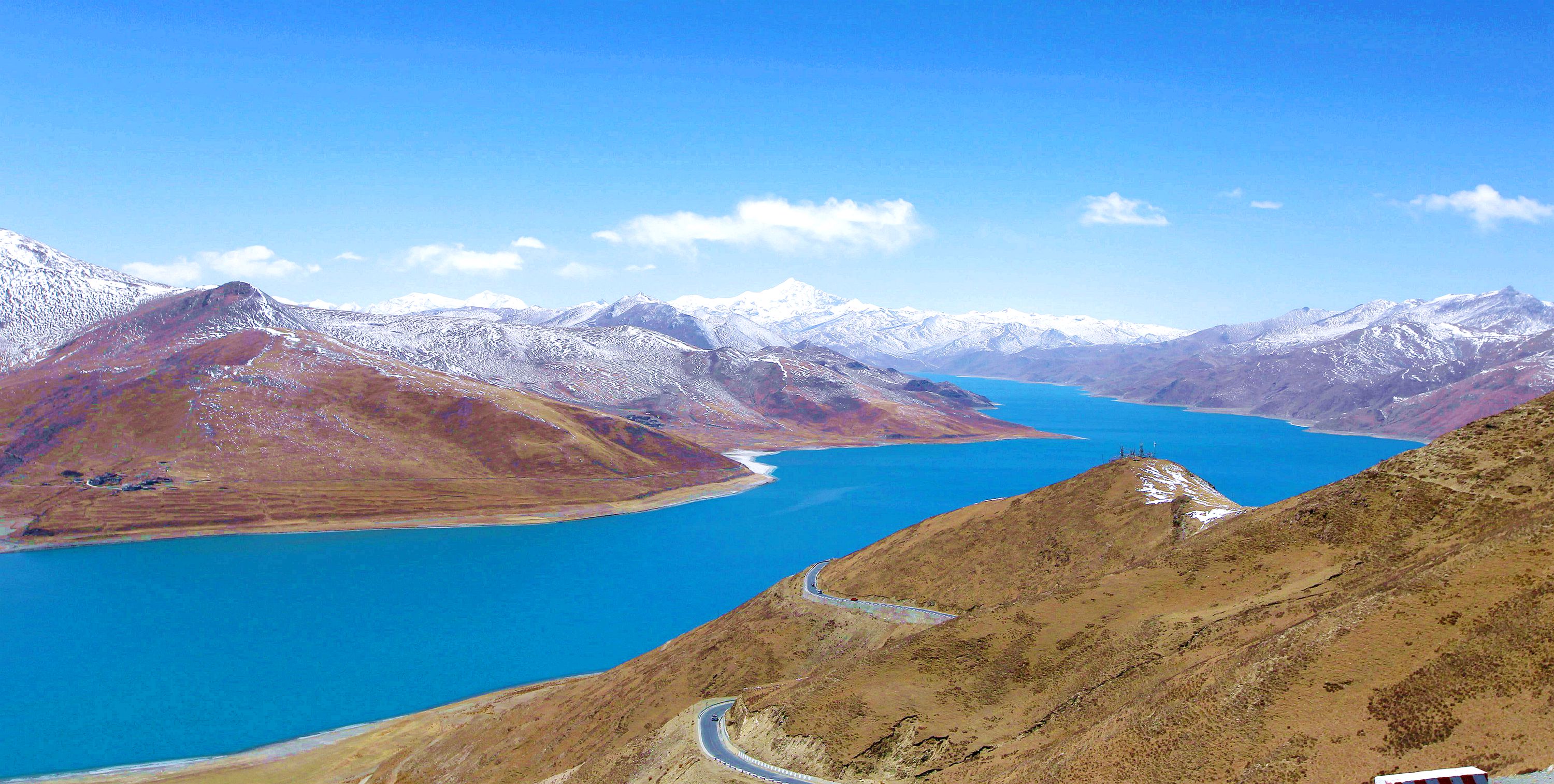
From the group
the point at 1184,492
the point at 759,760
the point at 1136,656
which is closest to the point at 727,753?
the point at 759,760

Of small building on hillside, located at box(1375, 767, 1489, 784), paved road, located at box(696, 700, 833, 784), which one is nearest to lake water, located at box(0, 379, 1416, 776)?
paved road, located at box(696, 700, 833, 784)

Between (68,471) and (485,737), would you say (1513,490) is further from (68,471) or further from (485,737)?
(68,471)

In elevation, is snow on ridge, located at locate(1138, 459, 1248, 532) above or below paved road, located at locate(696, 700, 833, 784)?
above

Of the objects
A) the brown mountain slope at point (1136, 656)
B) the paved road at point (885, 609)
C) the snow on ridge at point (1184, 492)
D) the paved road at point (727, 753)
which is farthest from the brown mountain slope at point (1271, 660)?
the paved road at point (885, 609)

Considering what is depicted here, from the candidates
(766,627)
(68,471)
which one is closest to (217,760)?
(766,627)

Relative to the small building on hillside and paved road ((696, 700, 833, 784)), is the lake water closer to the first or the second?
paved road ((696, 700, 833, 784))

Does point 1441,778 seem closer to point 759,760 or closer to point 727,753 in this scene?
point 759,760

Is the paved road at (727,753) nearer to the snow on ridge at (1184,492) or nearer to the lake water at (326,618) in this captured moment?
the snow on ridge at (1184,492)
